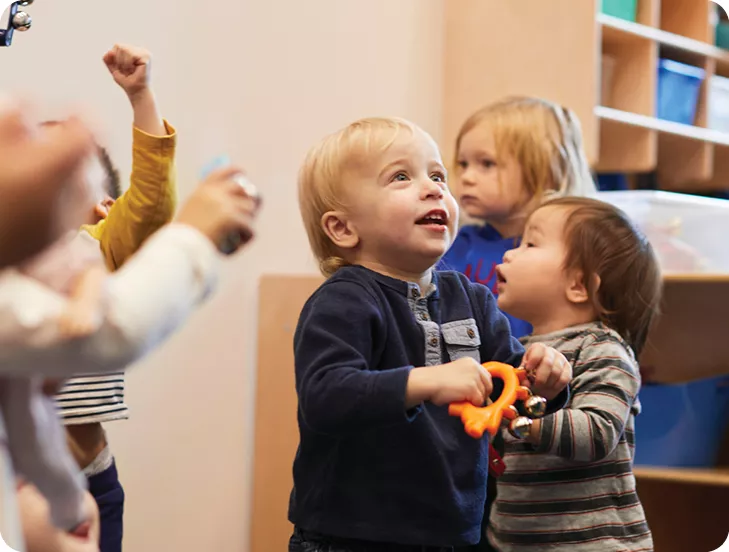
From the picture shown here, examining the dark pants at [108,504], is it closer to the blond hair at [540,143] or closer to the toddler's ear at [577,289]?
the toddler's ear at [577,289]

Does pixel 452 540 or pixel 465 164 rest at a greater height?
pixel 465 164

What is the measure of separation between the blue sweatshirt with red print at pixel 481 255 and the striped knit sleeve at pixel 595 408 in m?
0.30

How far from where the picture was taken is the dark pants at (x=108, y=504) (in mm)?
1297

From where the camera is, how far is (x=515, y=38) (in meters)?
2.58

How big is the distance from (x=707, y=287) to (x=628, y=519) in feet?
3.88

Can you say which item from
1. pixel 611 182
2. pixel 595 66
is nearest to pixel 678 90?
pixel 611 182

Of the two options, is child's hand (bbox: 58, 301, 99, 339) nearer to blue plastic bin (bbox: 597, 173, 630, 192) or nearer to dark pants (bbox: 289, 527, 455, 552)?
dark pants (bbox: 289, 527, 455, 552)

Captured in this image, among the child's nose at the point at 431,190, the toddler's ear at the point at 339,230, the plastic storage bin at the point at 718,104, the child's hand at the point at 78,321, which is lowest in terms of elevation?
the child's hand at the point at 78,321

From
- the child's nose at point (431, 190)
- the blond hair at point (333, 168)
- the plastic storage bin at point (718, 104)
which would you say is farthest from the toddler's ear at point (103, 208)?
the plastic storage bin at point (718, 104)

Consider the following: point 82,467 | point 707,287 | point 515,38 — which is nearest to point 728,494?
point 707,287

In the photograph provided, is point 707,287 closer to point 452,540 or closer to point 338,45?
point 338,45

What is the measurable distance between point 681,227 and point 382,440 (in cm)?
135

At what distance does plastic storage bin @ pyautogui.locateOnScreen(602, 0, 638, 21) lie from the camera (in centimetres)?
251

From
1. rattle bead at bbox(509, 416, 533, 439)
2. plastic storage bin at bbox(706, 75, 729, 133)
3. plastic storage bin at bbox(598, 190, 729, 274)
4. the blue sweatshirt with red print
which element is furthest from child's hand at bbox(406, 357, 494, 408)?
plastic storage bin at bbox(706, 75, 729, 133)
